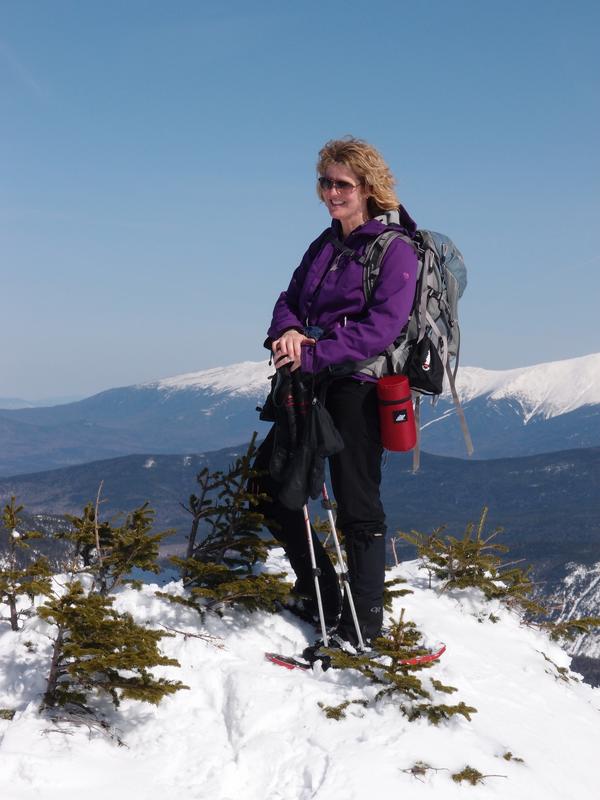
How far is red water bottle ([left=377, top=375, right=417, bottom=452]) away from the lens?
5.11 meters

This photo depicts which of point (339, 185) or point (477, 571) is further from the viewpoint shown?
point (477, 571)

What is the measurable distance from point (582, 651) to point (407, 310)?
595ft

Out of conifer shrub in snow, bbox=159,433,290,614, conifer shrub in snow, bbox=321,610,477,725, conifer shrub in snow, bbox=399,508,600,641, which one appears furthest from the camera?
conifer shrub in snow, bbox=399,508,600,641

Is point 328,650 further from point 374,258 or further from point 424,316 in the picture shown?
point 374,258

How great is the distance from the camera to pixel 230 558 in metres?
6.25

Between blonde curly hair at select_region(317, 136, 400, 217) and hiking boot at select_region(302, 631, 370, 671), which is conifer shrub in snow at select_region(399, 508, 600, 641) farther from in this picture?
blonde curly hair at select_region(317, 136, 400, 217)

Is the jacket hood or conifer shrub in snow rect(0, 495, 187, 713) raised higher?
the jacket hood

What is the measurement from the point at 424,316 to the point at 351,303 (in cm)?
58

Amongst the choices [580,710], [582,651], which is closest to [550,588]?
[582,651]

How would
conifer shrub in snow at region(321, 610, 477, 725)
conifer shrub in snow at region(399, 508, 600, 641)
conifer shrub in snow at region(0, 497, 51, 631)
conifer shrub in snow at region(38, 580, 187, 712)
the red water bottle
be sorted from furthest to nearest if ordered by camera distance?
conifer shrub in snow at region(399, 508, 600, 641) → conifer shrub in snow at region(0, 497, 51, 631) → the red water bottle → conifer shrub in snow at region(321, 610, 477, 725) → conifer shrub in snow at region(38, 580, 187, 712)

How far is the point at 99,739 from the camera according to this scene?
14.3ft

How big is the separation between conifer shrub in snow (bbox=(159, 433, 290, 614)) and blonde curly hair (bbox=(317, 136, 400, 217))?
2.26m

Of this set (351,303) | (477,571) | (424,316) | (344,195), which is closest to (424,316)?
(424,316)

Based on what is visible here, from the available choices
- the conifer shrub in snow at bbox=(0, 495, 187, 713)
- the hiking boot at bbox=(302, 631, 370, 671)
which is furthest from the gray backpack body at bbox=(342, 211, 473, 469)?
the conifer shrub in snow at bbox=(0, 495, 187, 713)
